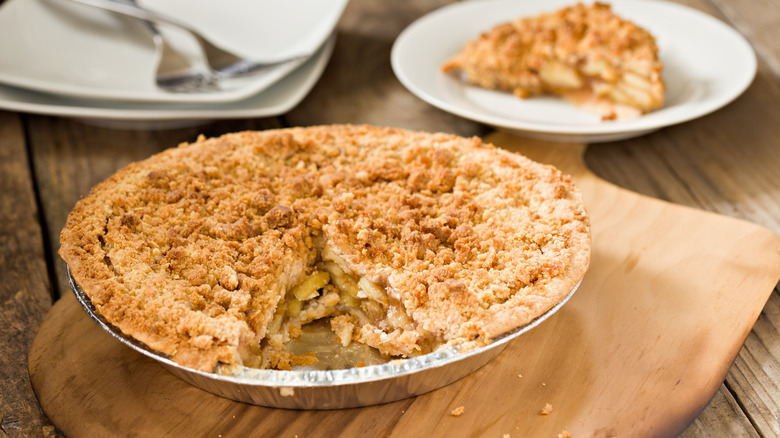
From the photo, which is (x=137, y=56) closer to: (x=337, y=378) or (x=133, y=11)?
(x=133, y=11)

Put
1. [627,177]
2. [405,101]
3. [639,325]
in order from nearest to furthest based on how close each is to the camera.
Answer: [639,325], [627,177], [405,101]

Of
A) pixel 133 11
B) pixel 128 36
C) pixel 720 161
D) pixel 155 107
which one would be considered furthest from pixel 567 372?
pixel 128 36

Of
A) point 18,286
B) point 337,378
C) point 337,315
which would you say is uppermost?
point 337,378

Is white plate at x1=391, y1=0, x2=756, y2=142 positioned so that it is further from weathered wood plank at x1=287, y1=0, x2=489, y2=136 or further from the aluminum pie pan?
the aluminum pie pan

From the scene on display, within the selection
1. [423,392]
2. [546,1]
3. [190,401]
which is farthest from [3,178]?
[546,1]

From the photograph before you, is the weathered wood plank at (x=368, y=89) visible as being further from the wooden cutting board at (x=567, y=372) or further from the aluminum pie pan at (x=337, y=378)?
the aluminum pie pan at (x=337, y=378)

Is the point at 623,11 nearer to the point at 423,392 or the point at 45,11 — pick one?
the point at 423,392

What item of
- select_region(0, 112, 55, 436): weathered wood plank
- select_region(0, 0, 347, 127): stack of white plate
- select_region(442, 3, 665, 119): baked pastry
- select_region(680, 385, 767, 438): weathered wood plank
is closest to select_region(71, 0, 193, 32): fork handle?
select_region(0, 0, 347, 127): stack of white plate
